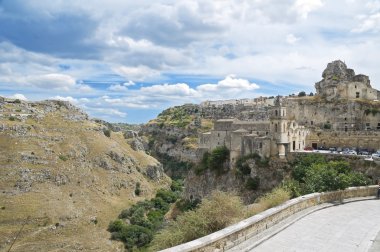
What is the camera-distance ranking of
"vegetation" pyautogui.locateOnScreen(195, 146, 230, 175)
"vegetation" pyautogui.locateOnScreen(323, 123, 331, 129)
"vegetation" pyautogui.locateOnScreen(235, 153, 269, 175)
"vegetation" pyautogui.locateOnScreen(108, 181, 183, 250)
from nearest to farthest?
"vegetation" pyautogui.locateOnScreen(235, 153, 269, 175) < "vegetation" pyautogui.locateOnScreen(195, 146, 230, 175) < "vegetation" pyautogui.locateOnScreen(108, 181, 183, 250) < "vegetation" pyautogui.locateOnScreen(323, 123, 331, 129)

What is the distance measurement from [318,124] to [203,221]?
159 feet

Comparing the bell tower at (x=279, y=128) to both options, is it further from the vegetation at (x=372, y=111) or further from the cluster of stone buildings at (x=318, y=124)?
the vegetation at (x=372, y=111)

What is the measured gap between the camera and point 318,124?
54.7 meters

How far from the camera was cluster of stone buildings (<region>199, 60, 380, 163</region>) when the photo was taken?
43.4 m

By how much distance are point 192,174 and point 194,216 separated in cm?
4554

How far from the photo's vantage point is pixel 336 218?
13.3 meters

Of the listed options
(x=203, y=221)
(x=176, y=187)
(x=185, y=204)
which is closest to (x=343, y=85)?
(x=185, y=204)

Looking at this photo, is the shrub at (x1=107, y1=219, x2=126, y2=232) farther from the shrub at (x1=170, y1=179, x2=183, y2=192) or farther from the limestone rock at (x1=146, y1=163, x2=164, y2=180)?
the limestone rock at (x1=146, y1=163, x2=164, y2=180)

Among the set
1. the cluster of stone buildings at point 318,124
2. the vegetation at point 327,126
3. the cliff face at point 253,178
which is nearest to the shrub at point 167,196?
the cluster of stone buildings at point 318,124

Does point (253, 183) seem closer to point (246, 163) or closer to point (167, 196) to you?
point (246, 163)

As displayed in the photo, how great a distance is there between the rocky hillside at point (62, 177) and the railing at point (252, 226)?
3592 centimetres

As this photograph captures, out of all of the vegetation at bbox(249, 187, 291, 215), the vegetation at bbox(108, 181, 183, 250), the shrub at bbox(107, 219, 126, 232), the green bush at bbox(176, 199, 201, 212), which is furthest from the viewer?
the shrub at bbox(107, 219, 126, 232)

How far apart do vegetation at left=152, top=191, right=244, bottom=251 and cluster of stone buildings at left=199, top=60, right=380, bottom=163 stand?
32520 mm

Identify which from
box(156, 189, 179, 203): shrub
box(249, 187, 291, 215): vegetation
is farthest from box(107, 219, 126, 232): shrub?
box(249, 187, 291, 215): vegetation
